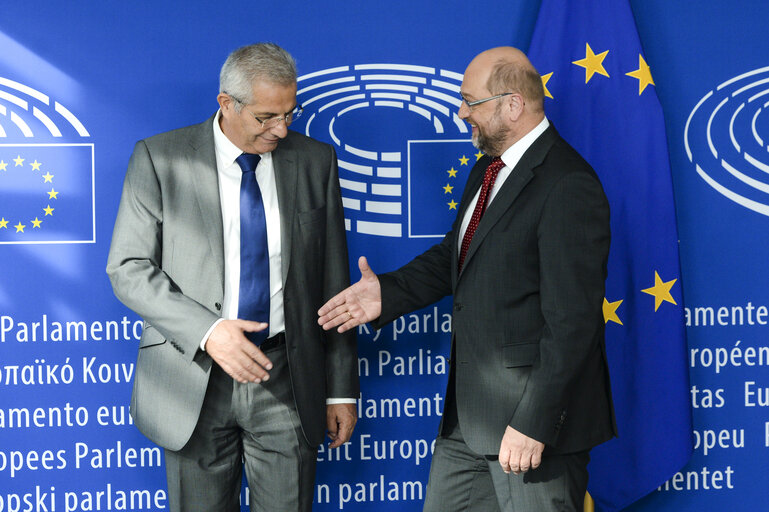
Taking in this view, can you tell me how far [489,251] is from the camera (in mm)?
2055

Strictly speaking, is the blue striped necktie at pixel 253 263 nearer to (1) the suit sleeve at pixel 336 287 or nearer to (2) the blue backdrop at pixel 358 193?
(1) the suit sleeve at pixel 336 287

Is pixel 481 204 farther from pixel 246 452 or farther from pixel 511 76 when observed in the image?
pixel 246 452

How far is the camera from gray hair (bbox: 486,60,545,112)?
2.12 meters

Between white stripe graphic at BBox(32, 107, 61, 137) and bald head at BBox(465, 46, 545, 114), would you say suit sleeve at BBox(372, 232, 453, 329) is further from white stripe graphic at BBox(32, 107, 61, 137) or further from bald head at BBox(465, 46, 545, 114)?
white stripe graphic at BBox(32, 107, 61, 137)

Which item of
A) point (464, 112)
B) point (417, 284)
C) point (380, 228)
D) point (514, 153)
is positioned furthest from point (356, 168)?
point (514, 153)

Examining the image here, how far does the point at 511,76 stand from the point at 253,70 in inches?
26.9

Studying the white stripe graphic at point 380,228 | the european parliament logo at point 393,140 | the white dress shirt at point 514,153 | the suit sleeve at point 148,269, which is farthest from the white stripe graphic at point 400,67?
the suit sleeve at point 148,269

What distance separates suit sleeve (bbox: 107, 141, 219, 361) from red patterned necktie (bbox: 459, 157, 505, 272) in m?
0.69

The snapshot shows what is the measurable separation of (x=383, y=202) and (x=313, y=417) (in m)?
0.88

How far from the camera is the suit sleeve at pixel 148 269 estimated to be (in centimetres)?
207

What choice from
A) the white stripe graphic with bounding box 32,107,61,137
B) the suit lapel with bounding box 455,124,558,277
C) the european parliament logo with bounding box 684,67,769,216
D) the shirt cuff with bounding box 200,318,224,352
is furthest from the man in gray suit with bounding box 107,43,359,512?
the european parliament logo with bounding box 684,67,769,216

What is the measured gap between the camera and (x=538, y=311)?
2.04m

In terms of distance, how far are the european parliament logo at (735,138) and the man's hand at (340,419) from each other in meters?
1.55

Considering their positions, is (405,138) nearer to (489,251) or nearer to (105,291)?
(489,251)
